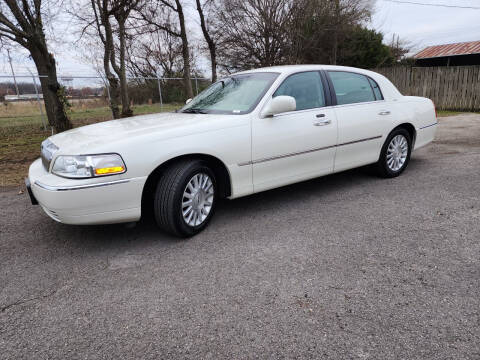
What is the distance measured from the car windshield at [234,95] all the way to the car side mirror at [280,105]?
19 centimetres

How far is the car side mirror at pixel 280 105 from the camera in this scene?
3.34m

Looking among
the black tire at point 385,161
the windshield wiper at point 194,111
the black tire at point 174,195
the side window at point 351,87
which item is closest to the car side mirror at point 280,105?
the windshield wiper at point 194,111

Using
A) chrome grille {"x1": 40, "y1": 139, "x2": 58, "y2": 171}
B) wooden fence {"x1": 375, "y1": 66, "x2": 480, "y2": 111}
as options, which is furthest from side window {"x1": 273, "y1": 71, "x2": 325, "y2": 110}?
wooden fence {"x1": 375, "y1": 66, "x2": 480, "y2": 111}

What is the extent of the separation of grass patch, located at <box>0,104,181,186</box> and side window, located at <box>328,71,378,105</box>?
15.7 feet

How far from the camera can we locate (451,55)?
19484 mm

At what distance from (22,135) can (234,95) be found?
9182 mm

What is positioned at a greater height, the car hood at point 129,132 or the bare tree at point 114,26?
the bare tree at point 114,26

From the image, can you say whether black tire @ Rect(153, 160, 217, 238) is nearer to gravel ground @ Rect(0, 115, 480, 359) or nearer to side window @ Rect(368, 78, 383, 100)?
gravel ground @ Rect(0, 115, 480, 359)

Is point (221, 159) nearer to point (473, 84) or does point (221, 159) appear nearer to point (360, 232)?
point (360, 232)

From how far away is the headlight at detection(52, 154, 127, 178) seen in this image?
2666mm

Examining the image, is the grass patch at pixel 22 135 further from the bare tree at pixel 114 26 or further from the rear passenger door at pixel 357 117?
the rear passenger door at pixel 357 117

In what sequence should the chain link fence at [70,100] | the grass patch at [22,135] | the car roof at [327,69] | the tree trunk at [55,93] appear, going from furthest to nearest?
1. the chain link fence at [70,100]
2. the tree trunk at [55,93]
3. the grass patch at [22,135]
4. the car roof at [327,69]

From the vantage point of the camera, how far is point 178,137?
118 inches

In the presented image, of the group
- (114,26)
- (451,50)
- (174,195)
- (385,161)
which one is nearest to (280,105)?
(174,195)
